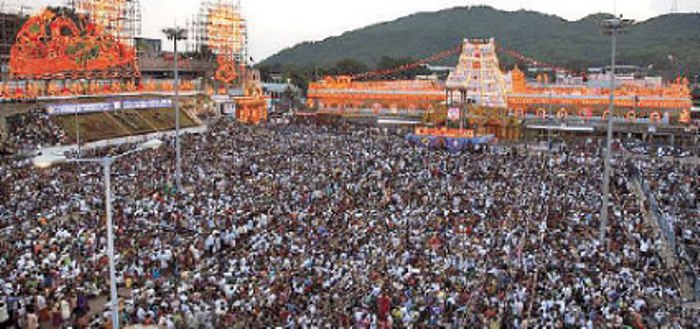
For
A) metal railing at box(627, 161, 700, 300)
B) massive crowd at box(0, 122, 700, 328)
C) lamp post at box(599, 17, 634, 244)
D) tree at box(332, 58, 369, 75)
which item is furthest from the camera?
tree at box(332, 58, 369, 75)

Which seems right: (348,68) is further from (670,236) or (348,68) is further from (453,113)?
(670,236)

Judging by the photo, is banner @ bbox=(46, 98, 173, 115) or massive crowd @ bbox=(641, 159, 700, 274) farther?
banner @ bbox=(46, 98, 173, 115)

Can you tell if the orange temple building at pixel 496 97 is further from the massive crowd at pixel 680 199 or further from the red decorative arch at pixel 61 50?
the red decorative arch at pixel 61 50

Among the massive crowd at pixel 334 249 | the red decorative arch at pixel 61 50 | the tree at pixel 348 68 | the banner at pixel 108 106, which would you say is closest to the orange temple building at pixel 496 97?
the massive crowd at pixel 334 249

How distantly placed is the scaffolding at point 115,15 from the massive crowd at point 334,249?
79.9 feet

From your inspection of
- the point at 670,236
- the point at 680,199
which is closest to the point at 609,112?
the point at 670,236

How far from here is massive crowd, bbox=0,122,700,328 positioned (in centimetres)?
1286

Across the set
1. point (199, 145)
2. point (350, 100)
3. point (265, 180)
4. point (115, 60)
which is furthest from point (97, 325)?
point (350, 100)

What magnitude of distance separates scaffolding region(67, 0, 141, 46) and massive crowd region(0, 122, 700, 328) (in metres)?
24.3

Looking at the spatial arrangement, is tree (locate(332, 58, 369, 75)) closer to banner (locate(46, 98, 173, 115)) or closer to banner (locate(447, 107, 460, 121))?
banner (locate(46, 98, 173, 115))

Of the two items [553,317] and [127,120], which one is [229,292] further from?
[127,120]

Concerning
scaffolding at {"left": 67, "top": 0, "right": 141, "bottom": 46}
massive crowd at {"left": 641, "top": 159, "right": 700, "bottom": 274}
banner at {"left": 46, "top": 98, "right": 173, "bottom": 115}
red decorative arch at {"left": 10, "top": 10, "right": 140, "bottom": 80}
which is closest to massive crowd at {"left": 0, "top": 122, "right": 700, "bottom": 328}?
massive crowd at {"left": 641, "top": 159, "right": 700, "bottom": 274}

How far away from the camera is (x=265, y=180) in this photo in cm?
2486

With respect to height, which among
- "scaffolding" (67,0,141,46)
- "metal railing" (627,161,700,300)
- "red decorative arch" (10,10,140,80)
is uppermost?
"scaffolding" (67,0,141,46)
